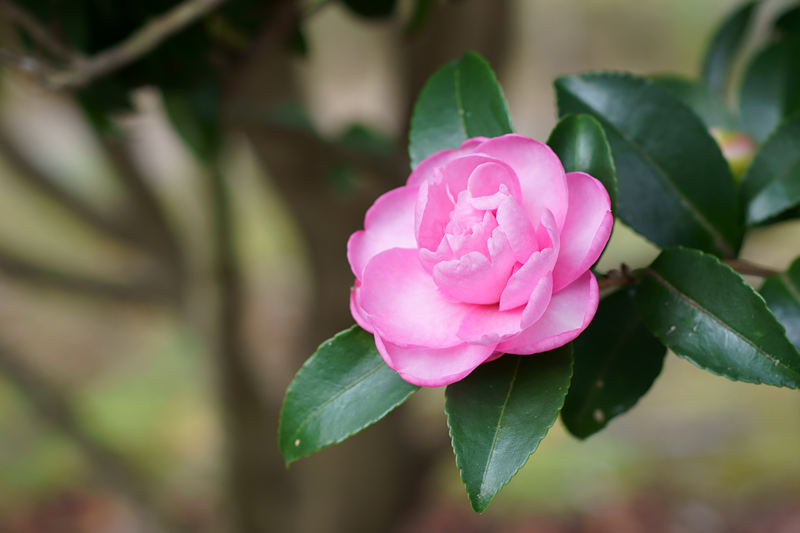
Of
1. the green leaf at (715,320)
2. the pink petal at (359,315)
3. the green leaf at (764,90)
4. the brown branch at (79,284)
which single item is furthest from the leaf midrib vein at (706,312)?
the brown branch at (79,284)

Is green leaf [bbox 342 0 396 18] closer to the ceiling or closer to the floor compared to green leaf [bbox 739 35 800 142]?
closer to the ceiling

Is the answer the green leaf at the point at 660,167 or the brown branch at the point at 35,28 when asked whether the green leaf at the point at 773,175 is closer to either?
the green leaf at the point at 660,167

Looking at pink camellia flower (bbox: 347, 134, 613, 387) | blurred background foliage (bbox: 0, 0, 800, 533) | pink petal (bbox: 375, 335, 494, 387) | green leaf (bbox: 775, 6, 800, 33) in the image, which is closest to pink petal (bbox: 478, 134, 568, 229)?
pink camellia flower (bbox: 347, 134, 613, 387)

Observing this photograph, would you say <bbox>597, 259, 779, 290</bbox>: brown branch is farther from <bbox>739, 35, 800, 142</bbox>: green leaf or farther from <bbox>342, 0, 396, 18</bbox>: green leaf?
<bbox>342, 0, 396, 18</bbox>: green leaf

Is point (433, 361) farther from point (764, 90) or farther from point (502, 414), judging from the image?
point (764, 90)

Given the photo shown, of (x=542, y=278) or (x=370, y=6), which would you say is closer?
(x=542, y=278)

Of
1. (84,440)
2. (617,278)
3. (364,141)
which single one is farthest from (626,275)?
(84,440)
